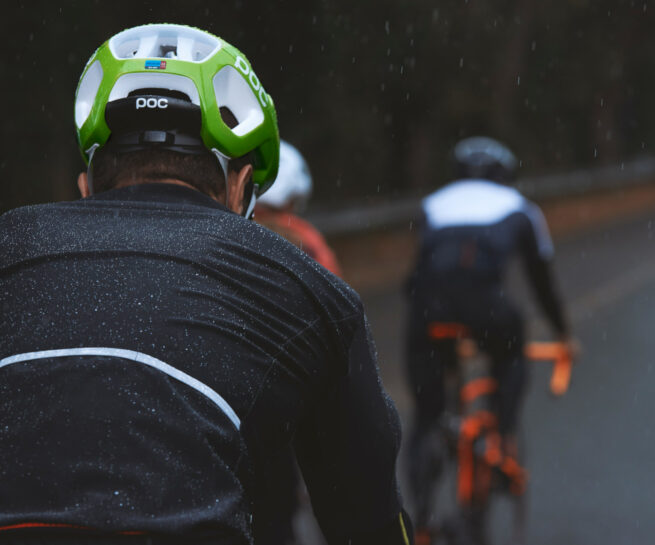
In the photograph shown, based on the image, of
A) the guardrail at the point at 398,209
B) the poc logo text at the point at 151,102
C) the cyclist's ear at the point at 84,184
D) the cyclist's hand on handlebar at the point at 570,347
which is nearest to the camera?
the poc logo text at the point at 151,102

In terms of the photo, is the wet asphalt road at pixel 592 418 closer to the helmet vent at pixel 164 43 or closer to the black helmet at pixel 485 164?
the black helmet at pixel 485 164

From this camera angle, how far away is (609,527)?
6.25 m

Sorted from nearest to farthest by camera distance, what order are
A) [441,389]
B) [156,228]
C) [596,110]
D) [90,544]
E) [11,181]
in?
[90,544]
[156,228]
[441,389]
[11,181]
[596,110]

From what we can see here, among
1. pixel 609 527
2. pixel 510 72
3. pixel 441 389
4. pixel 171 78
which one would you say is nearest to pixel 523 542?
pixel 609 527

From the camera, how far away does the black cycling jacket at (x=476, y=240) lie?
5.58 metres

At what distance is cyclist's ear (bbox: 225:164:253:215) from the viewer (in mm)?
2281

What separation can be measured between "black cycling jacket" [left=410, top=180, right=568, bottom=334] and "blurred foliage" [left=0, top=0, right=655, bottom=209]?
16.5 ft

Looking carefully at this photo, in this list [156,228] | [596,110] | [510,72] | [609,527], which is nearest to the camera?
[156,228]

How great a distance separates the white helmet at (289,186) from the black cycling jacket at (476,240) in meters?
1.25

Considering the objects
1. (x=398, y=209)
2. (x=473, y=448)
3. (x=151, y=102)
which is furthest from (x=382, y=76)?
(x=151, y=102)

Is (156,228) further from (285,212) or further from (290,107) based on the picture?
(290,107)

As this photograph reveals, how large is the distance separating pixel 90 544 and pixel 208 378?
31 centimetres

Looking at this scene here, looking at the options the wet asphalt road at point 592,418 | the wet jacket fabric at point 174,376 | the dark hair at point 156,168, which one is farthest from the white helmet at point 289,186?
the wet asphalt road at point 592,418

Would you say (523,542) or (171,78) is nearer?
(171,78)
